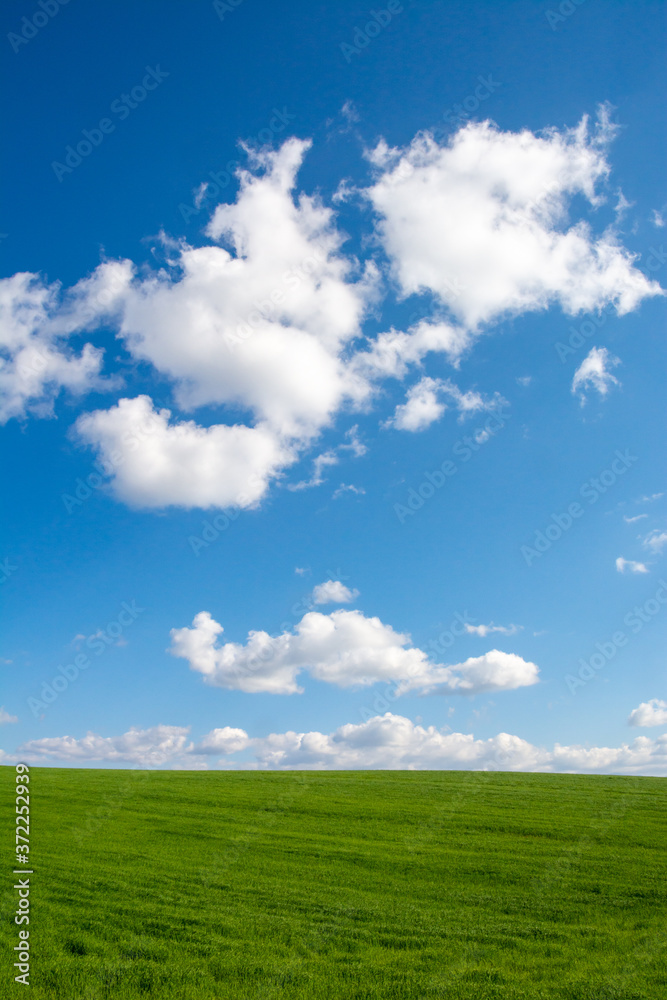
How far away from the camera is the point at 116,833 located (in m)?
24.3

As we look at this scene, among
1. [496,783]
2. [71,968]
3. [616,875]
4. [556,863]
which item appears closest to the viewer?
[71,968]

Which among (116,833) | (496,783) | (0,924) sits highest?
(0,924)

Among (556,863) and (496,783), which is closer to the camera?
(556,863)

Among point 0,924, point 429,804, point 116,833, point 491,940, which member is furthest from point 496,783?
point 0,924

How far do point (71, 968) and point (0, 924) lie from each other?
346 cm

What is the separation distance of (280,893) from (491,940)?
6.19m

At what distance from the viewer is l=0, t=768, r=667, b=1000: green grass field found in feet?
36.0

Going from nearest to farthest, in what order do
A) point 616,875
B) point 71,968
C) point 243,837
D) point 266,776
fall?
1. point 71,968
2. point 616,875
3. point 243,837
4. point 266,776

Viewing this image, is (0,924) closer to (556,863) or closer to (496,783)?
(556,863)

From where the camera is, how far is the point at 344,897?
16266 millimetres

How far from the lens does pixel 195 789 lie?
115 feet

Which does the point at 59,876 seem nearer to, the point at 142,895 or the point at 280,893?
the point at 142,895

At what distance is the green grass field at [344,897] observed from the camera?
1096 centimetres

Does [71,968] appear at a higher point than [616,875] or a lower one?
higher
